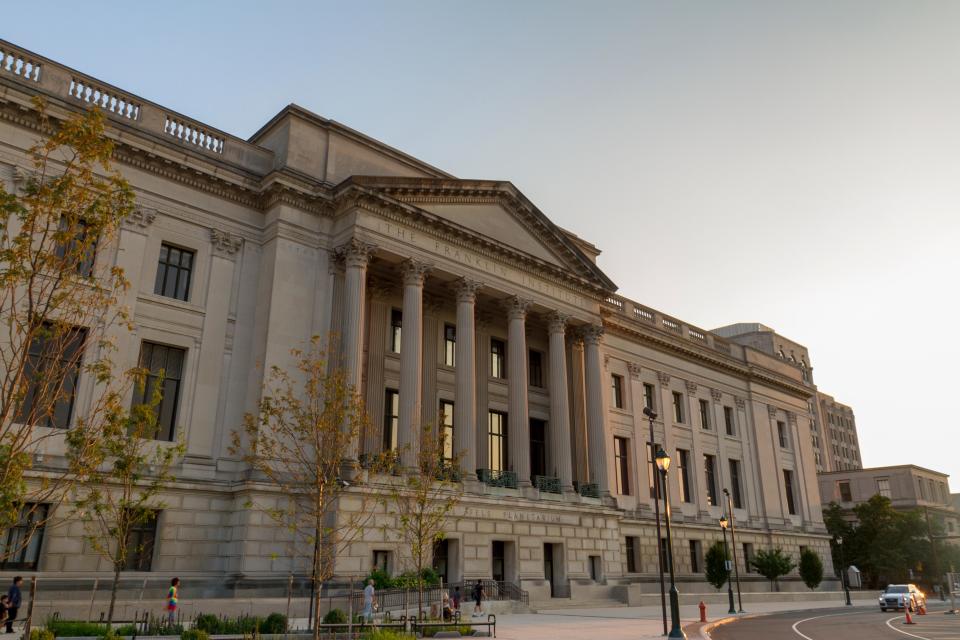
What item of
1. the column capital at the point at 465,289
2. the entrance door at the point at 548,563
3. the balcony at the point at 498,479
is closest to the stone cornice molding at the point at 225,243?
the column capital at the point at 465,289

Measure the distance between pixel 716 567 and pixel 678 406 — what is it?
11.6 metres

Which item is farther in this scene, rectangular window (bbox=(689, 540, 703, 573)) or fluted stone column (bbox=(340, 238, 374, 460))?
rectangular window (bbox=(689, 540, 703, 573))

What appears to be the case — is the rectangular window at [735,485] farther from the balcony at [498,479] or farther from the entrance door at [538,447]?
the balcony at [498,479]

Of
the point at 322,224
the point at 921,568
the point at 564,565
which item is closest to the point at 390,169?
the point at 322,224

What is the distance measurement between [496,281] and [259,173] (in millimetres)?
11792

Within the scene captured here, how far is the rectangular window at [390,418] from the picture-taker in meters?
31.8

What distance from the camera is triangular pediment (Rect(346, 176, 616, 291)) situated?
32.4 m

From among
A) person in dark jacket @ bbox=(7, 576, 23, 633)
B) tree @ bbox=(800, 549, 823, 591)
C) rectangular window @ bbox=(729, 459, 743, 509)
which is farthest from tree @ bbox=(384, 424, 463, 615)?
tree @ bbox=(800, 549, 823, 591)

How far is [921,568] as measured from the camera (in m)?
68.1

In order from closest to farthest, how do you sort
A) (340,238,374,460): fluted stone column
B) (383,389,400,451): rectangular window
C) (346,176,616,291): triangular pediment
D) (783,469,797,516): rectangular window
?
1. (340,238,374,460): fluted stone column
2. (383,389,400,451): rectangular window
3. (346,176,616,291): triangular pediment
4. (783,469,797,516): rectangular window

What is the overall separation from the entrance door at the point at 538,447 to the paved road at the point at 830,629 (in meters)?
12.4

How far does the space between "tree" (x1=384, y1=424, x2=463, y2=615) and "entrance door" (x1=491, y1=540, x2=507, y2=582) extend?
4.01 metres

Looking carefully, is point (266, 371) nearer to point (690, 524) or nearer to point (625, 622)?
point (625, 622)

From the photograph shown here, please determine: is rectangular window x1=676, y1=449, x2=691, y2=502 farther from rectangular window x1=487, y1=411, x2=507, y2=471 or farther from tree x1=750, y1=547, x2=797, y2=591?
rectangular window x1=487, y1=411, x2=507, y2=471
